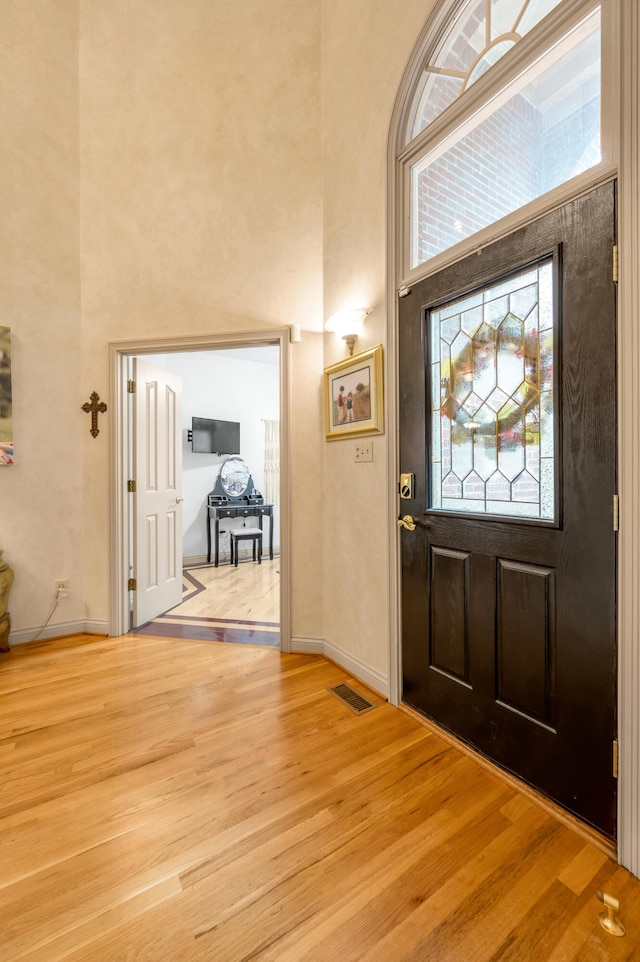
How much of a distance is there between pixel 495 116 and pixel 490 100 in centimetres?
7

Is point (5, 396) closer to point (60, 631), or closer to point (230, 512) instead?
point (60, 631)

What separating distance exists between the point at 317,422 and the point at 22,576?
242 cm

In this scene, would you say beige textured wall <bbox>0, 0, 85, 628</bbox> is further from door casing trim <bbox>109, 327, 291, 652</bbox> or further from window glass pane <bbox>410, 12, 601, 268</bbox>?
window glass pane <bbox>410, 12, 601, 268</bbox>

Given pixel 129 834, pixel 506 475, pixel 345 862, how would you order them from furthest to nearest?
pixel 506 475
pixel 129 834
pixel 345 862

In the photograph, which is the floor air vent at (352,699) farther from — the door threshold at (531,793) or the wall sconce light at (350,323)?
the wall sconce light at (350,323)

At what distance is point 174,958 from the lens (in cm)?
111

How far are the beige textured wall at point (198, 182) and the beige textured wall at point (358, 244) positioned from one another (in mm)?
157

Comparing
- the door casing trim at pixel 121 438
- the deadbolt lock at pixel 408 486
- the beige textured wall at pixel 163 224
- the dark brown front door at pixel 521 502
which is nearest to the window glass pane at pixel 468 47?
the beige textured wall at pixel 163 224

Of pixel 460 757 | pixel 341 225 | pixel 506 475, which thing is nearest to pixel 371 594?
pixel 460 757

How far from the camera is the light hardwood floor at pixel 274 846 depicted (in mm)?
1166

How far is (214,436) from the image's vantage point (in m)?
6.34

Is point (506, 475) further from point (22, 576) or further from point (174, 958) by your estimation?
point (22, 576)

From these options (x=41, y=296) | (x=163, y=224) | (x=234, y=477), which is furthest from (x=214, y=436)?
(x=163, y=224)

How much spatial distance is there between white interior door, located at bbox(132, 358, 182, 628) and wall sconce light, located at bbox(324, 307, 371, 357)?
1753 millimetres
